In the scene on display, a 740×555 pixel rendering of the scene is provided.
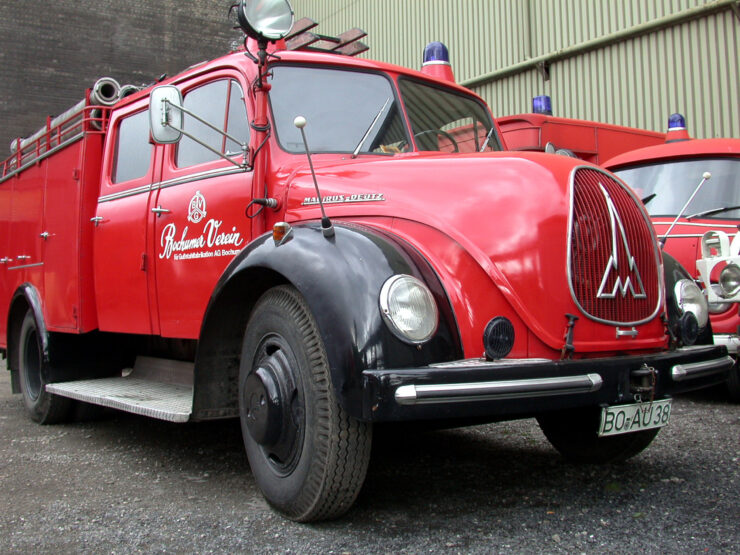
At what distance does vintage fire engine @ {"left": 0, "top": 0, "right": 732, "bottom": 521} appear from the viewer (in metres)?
2.75

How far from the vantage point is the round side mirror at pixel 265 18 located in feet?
11.6

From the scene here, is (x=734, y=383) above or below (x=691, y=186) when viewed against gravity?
below

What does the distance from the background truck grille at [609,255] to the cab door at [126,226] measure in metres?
2.59

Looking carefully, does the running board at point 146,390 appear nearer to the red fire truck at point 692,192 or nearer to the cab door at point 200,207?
the cab door at point 200,207

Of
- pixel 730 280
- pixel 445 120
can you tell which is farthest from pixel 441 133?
pixel 730 280

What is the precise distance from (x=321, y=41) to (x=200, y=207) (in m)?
1.40

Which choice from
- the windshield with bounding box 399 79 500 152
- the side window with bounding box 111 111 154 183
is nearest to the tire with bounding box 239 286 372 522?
the windshield with bounding box 399 79 500 152

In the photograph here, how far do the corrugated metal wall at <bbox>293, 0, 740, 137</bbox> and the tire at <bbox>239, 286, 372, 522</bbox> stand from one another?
8478 millimetres

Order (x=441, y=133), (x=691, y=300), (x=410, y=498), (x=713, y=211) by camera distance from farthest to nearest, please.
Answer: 1. (x=713, y=211)
2. (x=441, y=133)
3. (x=691, y=300)
4. (x=410, y=498)

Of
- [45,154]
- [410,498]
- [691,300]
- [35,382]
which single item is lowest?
[410,498]

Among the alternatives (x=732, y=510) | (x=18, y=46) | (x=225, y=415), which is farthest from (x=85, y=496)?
(x=18, y=46)

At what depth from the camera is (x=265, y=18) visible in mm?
3584

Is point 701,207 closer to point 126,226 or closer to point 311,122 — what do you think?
point 311,122

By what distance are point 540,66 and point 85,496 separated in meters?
10.2
